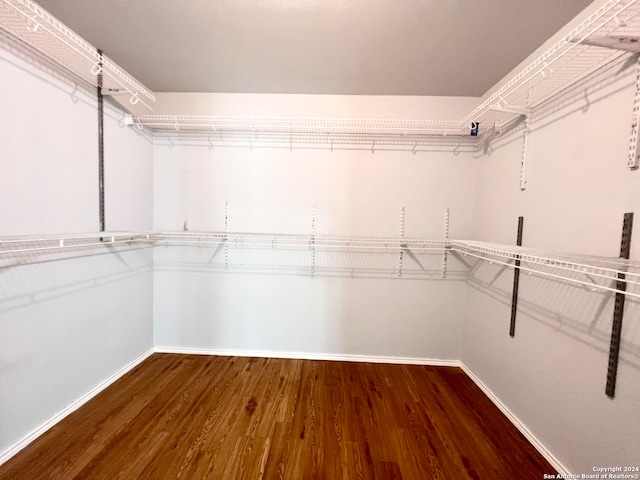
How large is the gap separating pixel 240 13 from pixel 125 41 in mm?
834

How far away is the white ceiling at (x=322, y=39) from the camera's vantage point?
1356mm

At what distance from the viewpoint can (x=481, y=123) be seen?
2078 millimetres

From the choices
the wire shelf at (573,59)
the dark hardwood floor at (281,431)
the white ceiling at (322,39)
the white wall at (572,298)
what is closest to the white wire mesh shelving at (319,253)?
the white wall at (572,298)

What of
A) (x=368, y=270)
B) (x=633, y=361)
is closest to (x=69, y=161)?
(x=368, y=270)

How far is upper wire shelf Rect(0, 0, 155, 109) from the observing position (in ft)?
3.73

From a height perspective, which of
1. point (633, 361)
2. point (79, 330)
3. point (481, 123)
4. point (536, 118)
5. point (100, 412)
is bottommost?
point (100, 412)

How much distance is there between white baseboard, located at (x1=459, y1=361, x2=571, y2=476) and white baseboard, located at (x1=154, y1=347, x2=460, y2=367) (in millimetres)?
294

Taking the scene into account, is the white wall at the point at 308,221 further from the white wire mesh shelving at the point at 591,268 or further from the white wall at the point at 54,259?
the white wire mesh shelving at the point at 591,268

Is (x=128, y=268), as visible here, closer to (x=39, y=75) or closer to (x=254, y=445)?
(x=39, y=75)

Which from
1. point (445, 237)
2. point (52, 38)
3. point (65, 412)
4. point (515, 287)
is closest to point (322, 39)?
point (52, 38)

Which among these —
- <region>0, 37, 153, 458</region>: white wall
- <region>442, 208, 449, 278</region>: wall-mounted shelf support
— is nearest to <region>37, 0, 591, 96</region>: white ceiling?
<region>0, 37, 153, 458</region>: white wall

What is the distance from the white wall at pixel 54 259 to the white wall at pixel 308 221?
1.40 ft

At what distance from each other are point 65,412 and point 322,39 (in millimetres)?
2695

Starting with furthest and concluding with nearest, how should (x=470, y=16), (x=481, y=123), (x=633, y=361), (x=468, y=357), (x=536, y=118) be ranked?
(x=468, y=357) < (x=481, y=123) < (x=536, y=118) < (x=470, y=16) < (x=633, y=361)
